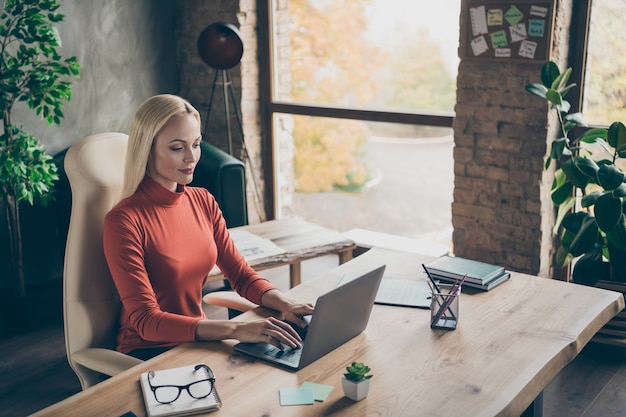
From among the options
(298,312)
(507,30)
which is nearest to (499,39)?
(507,30)

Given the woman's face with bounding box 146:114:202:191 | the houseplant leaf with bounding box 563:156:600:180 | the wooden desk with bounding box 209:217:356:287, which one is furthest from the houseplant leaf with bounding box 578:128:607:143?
the woman's face with bounding box 146:114:202:191

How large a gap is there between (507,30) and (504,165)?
28.4 inches

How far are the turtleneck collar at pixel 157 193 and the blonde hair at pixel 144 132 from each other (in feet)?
0.13

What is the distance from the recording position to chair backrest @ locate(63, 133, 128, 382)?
7.14 feet

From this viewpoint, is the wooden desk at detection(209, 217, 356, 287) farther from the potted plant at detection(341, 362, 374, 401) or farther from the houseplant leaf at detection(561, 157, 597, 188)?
the potted plant at detection(341, 362, 374, 401)

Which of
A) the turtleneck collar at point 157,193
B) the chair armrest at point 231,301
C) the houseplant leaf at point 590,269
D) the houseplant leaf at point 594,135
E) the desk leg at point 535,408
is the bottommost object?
Answer: the desk leg at point 535,408

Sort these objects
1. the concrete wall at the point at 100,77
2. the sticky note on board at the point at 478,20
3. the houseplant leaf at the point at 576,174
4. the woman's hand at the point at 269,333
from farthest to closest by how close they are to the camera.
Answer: the concrete wall at the point at 100,77, the sticky note on board at the point at 478,20, the houseplant leaf at the point at 576,174, the woman's hand at the point at 269,333

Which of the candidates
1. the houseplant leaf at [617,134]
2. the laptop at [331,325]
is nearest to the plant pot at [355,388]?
the laptop at [331,325]

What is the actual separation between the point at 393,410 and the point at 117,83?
12.6 ft

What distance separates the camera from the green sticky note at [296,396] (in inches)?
66.2

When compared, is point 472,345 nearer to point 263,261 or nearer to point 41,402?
point 263,261

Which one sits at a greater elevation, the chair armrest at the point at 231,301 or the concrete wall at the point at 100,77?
the concrete wall at the point at 100,77

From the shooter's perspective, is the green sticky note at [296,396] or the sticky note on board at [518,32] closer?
the green sticky note at [296,396]

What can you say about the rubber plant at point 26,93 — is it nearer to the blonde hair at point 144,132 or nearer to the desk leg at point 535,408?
the blonde hair at point 144,132
